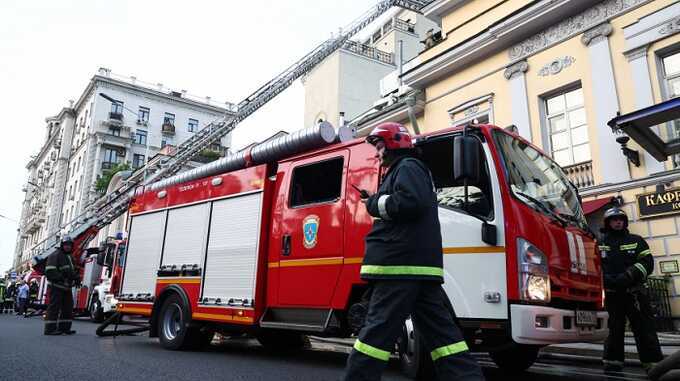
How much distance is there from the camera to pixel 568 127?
12.2 m

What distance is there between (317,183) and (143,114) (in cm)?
4956

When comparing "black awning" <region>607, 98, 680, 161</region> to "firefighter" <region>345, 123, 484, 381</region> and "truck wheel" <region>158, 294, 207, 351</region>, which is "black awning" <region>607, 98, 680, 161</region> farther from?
"truck wheel" <region>158, 294, 207, 351</region>

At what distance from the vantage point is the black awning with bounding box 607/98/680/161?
210 inches

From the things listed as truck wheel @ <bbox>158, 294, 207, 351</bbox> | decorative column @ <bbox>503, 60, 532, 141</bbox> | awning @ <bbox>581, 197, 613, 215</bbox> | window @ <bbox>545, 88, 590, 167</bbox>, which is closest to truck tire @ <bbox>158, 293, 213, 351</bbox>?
truck wheel @ <bbox>158, 294, 207, 351</bbox>

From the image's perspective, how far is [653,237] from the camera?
10211 millimetres


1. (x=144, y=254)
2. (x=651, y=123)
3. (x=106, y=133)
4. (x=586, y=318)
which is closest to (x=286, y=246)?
(x=586, y=318)

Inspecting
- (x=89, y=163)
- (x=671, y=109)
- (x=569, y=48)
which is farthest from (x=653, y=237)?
(x=89, y=163)

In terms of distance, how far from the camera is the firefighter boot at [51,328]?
9195mm

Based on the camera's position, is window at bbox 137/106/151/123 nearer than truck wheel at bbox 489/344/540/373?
No

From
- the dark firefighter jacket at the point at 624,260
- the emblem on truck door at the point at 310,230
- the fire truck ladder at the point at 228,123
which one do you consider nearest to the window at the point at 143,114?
the fire truck ladder at the point at 228,123

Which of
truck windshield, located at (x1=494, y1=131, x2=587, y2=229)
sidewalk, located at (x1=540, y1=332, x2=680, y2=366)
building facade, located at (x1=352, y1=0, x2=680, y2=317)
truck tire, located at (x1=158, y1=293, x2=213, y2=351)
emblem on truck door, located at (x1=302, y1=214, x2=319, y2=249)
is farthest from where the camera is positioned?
building facade, located at (x1=352, y1=0, x2=680, y2=317)

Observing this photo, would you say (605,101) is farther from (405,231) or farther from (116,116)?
(116,116)

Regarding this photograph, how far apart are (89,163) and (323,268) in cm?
4818

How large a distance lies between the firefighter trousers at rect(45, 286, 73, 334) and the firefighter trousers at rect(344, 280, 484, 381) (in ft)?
27.5
